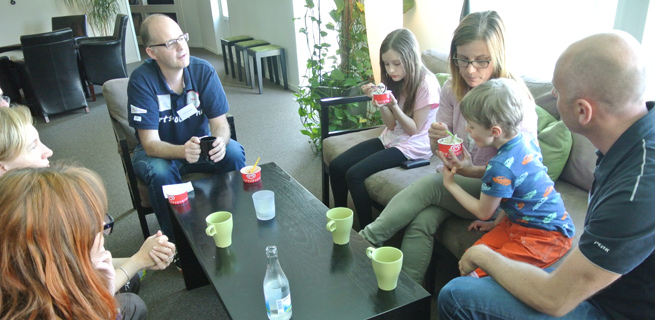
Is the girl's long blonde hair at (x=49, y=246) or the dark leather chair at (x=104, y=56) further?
the dark leather chair at (x=104, y=56)

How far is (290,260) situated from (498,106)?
0.86m

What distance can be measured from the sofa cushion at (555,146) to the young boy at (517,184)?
0.43m

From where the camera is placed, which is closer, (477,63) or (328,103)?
(477,63)

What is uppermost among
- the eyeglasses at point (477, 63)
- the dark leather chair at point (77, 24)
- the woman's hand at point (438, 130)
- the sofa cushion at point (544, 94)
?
the dark leather chair at point (77, 24)

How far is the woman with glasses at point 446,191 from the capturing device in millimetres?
1767

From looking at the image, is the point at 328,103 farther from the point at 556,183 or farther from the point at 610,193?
the point at 610,193

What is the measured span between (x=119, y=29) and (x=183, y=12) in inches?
148

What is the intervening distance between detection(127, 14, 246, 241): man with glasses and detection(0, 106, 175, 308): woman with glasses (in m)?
0.56

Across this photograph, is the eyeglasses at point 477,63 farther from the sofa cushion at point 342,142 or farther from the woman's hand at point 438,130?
the sofa cushion at point 342,142

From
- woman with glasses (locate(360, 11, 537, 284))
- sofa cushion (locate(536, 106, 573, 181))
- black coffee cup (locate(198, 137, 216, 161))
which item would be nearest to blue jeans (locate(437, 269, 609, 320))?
woman with glasses (locate(360, 11, 537, 284))

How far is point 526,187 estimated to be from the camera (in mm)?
1470

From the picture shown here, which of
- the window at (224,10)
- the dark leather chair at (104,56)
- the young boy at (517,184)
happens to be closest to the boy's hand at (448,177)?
the young boy at (517,184)

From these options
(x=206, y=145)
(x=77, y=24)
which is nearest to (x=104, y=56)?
(x=77, y=24)

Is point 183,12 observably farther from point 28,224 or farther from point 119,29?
point 28,224
